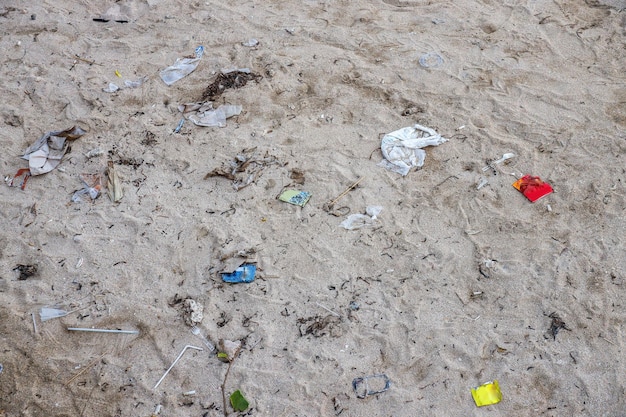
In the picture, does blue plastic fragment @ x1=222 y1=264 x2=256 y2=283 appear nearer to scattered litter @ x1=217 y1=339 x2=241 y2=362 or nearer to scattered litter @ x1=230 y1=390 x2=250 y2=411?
scattered litter @ x1=217 y1=339 x2=241 y2=362

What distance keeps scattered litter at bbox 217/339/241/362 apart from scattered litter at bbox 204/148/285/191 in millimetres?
1136

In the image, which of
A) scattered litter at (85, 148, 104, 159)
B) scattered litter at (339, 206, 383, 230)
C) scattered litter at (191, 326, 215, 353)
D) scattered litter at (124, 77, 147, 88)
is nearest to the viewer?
scattered litter at (191, 326, 215, 353)

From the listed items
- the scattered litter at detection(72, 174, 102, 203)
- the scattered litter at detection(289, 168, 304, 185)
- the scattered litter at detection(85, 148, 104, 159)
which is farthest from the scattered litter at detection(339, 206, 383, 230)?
the scattered litter at detection(85, 148, 104, 159)

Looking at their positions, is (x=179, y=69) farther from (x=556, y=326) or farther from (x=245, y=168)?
(x=556, y=326)

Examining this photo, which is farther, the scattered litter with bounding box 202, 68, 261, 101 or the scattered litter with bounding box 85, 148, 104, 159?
the scattered litter with bounding box 202, 68, 261, 101

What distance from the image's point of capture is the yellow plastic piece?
8.15ft

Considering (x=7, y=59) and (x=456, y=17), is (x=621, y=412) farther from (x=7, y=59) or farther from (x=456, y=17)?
(x=7, y=59)

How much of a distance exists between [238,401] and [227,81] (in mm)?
2700

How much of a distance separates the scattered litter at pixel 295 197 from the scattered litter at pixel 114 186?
1128mm

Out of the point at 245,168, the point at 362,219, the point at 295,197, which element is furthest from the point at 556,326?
the point at 245,168

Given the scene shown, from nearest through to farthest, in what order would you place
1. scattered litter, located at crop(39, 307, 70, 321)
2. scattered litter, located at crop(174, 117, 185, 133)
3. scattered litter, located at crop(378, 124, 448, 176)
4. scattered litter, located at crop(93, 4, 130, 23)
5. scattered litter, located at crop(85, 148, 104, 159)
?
1. scattered litter, located at crop(39, 307, 70, 321)
2. scattered litter, located at crop(378, 124, 448, 176)
3. scattered litter, located at crop(85, 148, 104, 159)
4. scattered litter, located at crop(174, 117, 185, 133)
5. scattered litter, located at crop(93, 4, 130, 23)

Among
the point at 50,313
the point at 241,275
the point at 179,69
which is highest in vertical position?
the point at 179,69

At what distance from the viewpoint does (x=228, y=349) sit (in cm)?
269

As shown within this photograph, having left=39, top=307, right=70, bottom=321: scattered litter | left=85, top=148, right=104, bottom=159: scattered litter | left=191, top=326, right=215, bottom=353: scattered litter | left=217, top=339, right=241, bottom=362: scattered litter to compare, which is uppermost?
left=85, top=148, right=104, bottom=159: scattered litter
